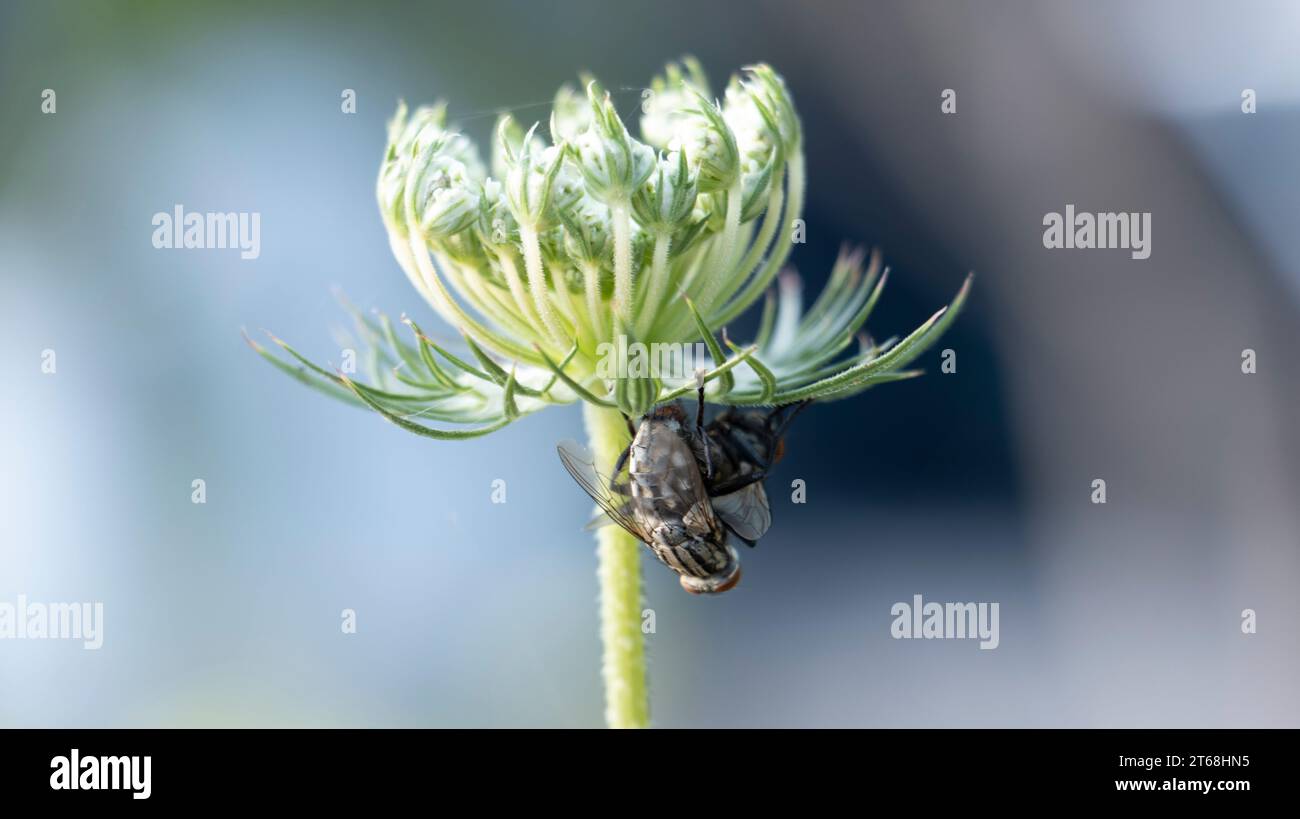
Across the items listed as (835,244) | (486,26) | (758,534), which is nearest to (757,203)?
(758,534)

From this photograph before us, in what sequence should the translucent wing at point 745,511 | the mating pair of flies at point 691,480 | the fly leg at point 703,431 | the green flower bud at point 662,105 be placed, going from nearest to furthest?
1. the fly leg at point 703,431
2. the mating pair of flies at point 691,480
3. the translucent wing at point 745,511
4. the green flower bud at point 662,105

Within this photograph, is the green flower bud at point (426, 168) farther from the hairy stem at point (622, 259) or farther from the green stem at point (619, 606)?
the green stem at point (619, 606)

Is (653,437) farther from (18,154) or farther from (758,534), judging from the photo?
(18,154)

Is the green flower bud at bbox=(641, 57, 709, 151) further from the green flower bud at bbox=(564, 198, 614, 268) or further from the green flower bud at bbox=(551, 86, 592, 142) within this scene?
the green flower bud at bbox=(564, 198, 614, 268)

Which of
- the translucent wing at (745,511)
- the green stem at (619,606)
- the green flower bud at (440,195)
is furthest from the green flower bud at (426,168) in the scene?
the translucent wing at (745,511)

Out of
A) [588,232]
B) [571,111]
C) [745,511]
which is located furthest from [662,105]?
[745,511]
